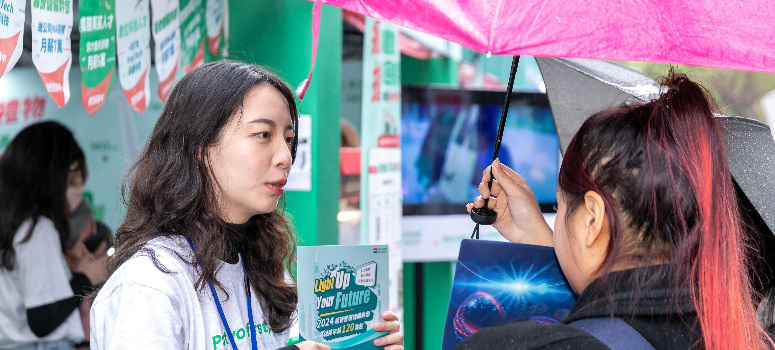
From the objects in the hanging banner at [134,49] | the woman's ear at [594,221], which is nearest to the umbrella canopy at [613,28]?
the woman's ear at [594,221]

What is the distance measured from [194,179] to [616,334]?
1072mm

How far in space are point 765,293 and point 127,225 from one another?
67.4 inches

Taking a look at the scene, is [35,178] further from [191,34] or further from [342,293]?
[342,293]

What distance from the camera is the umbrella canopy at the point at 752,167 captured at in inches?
68.1

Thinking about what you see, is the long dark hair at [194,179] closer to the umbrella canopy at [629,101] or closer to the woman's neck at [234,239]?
the woman's neck at [234,239]

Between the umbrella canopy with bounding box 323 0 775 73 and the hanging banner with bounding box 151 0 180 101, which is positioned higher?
the hanging banner with bounding box 151 0 180 101

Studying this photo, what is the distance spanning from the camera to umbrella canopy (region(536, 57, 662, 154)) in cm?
229

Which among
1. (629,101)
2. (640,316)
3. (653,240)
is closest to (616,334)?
(640,316)

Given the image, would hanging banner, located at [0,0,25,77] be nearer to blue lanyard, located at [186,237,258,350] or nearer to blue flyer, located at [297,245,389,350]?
blue lanyard, located at [186,237,258,350]

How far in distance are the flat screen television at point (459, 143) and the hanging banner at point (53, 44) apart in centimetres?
255

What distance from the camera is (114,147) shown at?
3504 mm

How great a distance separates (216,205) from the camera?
1.80m

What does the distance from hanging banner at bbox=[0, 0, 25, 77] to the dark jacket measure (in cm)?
160

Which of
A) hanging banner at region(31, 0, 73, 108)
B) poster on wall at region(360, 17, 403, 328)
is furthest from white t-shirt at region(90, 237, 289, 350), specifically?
poster on wall at region(360, 17, 403, 328)
